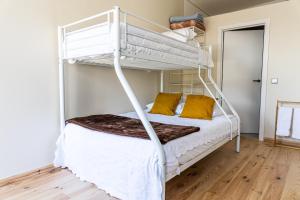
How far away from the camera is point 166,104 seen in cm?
Answer: 307

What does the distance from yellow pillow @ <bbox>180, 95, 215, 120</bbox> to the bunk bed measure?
32 centimetres

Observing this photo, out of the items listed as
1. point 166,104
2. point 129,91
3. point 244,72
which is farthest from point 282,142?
point 129,91

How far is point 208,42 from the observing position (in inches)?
155

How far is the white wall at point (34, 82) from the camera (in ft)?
6.16

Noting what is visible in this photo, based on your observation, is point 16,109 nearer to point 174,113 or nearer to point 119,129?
point 119,129

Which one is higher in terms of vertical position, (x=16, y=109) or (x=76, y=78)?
(x=76, y=78)

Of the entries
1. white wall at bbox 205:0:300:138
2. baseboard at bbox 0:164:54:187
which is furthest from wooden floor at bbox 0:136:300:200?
white wall at bbox 205:0:300:138

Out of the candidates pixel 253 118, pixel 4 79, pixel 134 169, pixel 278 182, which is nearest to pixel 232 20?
pixel 253 118

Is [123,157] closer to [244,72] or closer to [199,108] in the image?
[199,108]

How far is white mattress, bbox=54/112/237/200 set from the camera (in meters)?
1.41

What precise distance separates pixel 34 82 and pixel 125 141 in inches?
46.3

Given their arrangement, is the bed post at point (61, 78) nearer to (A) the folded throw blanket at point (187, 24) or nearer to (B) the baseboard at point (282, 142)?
(A) the folded throw blanket at point (187, 24)

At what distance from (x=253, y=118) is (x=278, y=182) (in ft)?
6.95

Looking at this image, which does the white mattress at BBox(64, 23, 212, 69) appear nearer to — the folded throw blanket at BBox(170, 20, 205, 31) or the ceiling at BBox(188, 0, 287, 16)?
the folded throw blanket at BBox(170, 20, 205, 31)
